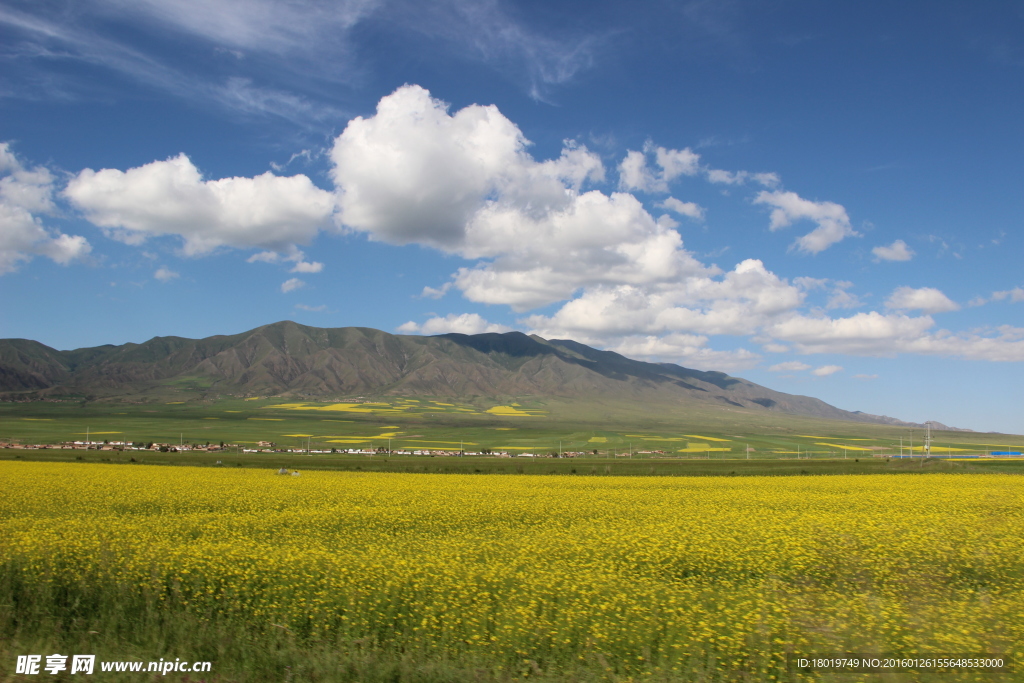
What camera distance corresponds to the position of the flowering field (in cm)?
938

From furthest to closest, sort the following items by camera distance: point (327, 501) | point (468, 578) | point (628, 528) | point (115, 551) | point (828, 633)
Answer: point (327, 501) < point (628, 528) < point (115, 551) < point (468, 578) < point (828, 633)

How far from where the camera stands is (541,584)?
37.8 ft

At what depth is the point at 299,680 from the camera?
8422mm

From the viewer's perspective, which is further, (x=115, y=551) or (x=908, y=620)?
(x=115, y=551)

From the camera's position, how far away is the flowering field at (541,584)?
9.38m

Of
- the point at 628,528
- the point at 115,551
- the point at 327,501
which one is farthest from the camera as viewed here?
the point at 327,501

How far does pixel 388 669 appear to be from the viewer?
28.7 feet

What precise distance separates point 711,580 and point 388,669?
789cm

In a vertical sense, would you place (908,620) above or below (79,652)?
above

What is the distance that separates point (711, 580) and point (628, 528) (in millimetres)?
4382

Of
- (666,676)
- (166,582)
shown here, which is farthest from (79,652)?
(666,676)

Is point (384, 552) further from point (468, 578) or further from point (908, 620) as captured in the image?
point (908, 620)

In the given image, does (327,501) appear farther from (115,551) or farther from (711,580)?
(711,580)

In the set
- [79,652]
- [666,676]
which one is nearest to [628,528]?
[666,676]
